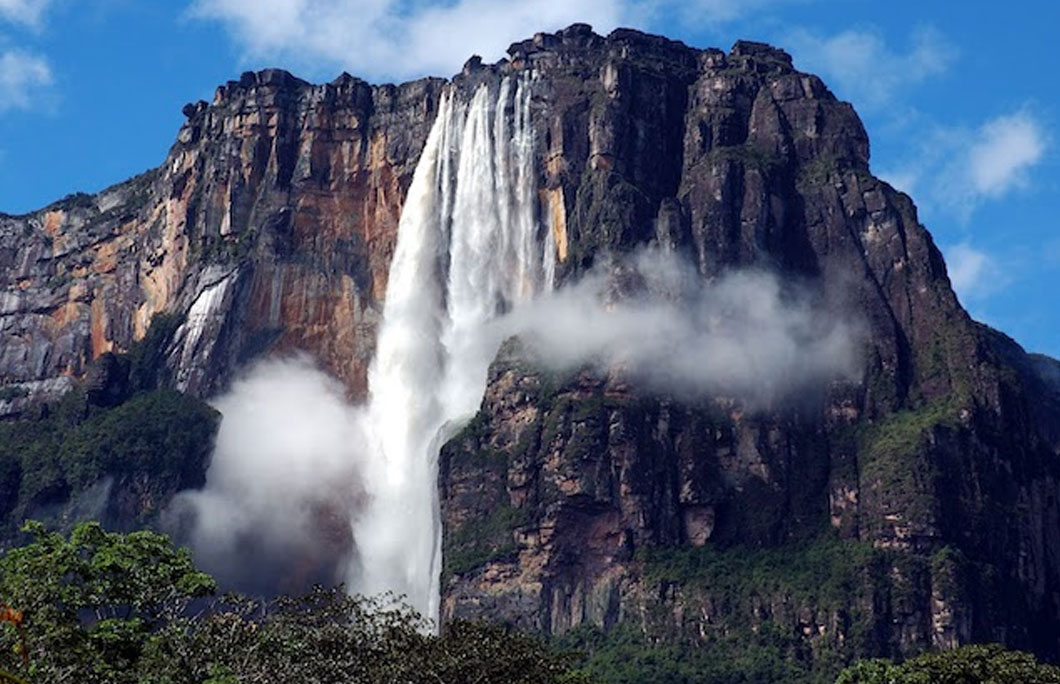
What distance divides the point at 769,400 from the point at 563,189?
1144 inches

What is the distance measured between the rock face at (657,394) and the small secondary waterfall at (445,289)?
225cm

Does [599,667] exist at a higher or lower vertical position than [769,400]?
lower

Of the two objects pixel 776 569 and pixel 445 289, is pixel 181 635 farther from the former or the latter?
pixel 445 289

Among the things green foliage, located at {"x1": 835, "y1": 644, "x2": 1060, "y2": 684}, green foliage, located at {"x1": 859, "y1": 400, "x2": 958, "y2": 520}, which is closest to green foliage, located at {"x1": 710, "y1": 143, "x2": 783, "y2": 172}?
green foliage, located at {"x1": 859, "y1": 400, "x2": 958, "y2": 520}

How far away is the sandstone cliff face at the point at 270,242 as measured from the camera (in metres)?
189

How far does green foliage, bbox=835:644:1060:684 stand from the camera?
9381 centimetres

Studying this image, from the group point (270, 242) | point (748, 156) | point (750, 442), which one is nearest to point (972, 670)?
point (750, 442)

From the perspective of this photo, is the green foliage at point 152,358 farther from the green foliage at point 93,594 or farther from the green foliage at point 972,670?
the green foliage at point 93,594

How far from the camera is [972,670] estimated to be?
9631cm

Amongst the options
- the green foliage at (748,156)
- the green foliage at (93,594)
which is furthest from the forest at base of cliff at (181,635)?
the green foliage at (748,156)

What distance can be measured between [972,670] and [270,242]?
108044 millimetres

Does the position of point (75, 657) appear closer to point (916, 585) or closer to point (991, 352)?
point (916, 585)

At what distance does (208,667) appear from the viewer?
6762cm

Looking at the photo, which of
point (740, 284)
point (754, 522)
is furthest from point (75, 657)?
point (740, 284)
